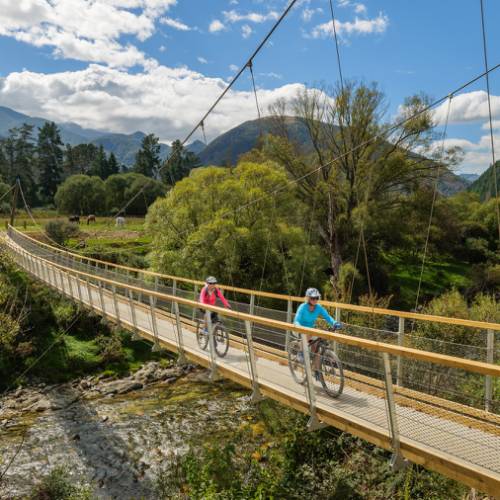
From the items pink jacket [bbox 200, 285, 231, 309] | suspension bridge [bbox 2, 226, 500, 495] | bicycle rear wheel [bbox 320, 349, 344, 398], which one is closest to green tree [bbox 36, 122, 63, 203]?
pink jacket [bbox 200, 285, 231, 309]

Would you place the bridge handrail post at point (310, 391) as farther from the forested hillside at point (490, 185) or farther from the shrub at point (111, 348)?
the shrub at point (111, 348)

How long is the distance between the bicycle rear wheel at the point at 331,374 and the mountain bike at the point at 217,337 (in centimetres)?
219

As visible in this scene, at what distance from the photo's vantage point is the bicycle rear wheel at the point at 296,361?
5.41 m

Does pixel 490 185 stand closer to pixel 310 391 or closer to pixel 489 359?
pixel 489 359

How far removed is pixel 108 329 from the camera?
19156mm

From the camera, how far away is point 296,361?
18.4 ft

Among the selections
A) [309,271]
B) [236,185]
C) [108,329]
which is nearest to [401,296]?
[309,271]

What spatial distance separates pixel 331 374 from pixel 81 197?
50.4m

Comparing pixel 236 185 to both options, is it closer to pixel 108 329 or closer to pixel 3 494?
pixel 108 329

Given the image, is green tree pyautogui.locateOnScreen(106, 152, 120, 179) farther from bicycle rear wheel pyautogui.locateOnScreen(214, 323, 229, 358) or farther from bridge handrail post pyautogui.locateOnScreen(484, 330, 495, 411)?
bridge handrail post pyautogui.locateOnScreen(484, 330, 495, 411)

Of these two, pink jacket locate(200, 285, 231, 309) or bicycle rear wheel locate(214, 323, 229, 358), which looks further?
pink jacket locate(200, 285, 231, 309)

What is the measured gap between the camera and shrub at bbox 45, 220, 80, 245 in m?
33.1

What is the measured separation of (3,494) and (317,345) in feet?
23.9

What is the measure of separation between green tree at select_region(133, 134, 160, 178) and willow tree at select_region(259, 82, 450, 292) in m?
51.9
